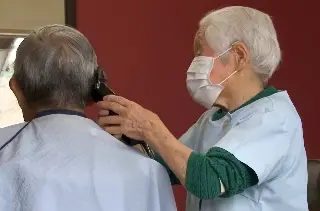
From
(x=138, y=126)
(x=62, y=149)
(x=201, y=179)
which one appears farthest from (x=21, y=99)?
(x=201, y=179)

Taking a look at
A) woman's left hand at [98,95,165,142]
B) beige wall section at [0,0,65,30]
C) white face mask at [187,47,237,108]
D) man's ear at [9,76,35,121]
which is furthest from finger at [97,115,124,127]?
beige wall section at [0,0,65,30]

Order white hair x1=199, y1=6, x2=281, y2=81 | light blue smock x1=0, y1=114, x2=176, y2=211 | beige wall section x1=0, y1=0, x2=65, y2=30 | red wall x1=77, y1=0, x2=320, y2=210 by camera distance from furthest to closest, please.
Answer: red wall x1=77, y1=0, x2=320, y2=210, beige wall section x1=0, y1=0, x2=65, y2=30, white hair x1=199, y1=6, x2=281, y2=81, light blue smock x1=0, y1=114, x2=176, y2=211

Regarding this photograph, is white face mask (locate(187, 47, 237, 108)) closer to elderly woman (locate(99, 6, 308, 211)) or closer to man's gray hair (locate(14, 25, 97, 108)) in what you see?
elderly woman (locate(99, 6, 308, 211))

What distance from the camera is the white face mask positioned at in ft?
5.45

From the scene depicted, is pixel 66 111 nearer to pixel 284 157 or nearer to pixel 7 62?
pixel 284 157

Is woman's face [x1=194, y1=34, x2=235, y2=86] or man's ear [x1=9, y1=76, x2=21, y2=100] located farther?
woman's face [x1=194, y1=34, x2=235, y2=86]

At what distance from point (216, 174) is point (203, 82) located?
1.19 feet

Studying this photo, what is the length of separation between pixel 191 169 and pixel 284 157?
0.88 ft

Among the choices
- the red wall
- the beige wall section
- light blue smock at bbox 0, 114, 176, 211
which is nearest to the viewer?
light blue smock at bbox 0, 114, 176, 211

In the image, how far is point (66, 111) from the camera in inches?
54.8

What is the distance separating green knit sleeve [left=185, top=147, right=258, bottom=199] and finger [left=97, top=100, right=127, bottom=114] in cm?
21

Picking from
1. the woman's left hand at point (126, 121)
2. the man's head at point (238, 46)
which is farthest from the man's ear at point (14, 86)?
the man's head at point (238, 46)

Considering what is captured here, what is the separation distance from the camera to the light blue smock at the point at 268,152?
1.47 meters

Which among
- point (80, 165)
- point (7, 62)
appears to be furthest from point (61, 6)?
point (80, 165)
